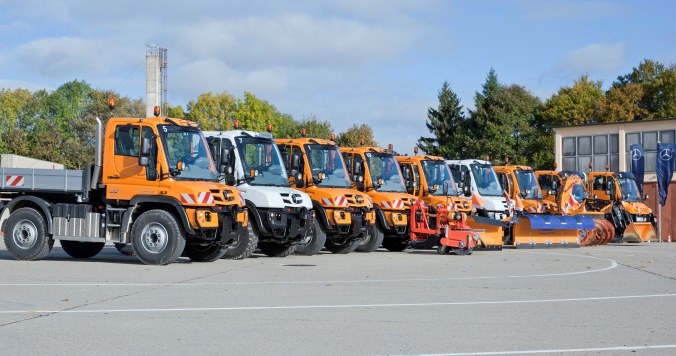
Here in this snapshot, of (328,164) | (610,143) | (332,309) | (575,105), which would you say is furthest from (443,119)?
(332,309)

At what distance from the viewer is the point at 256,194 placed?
20.3 meters

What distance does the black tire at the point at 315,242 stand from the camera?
2267cm

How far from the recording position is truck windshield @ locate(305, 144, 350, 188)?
23406 millimetres

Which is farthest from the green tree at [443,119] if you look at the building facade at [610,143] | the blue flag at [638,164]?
the blue flag at [638,164]

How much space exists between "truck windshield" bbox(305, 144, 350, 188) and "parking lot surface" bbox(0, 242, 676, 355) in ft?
14.7

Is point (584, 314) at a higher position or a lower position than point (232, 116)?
lower

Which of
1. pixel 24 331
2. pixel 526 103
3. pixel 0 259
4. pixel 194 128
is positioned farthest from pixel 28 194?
pixel 526 103

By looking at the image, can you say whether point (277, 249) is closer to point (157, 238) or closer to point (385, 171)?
point (157, 238)

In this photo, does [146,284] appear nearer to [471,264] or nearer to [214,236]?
[214,236]

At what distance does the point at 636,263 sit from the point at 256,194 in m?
8.71

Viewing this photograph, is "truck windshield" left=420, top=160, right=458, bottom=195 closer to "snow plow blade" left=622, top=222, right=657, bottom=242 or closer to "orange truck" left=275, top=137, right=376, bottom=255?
"orange truck" left=275, top=137, right=376, bottom=255

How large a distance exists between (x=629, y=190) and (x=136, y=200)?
73.7 feet

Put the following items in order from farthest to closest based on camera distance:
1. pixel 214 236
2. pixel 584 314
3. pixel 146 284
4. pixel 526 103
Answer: pixel 526 103
pixel 214 236
pixel 146 284
pixel 584 314

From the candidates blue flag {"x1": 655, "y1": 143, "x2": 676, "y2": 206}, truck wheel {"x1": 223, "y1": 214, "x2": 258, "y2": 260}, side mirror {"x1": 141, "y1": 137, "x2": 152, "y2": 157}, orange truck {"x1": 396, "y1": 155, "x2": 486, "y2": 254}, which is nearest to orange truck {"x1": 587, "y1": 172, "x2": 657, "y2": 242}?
blue flag {"x1": 655, "y1": 143, "x2": 676, "y2": 206}
